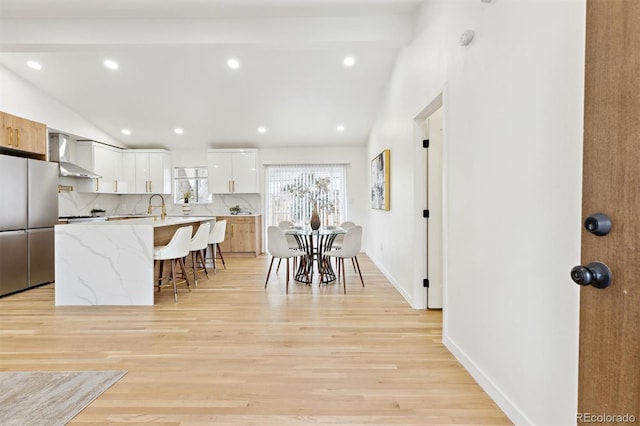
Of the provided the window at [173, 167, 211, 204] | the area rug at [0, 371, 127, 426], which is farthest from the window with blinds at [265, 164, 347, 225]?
the area rug at [0, 371, 127, 426]

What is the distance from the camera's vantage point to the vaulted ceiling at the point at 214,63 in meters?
3.27

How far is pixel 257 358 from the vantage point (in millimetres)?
2275

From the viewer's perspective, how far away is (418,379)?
2.00m

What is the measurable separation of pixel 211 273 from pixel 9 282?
2.43 m

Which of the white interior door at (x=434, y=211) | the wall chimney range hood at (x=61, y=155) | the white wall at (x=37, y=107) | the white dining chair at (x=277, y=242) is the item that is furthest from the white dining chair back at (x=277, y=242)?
the white wall at (x=37, y=107)

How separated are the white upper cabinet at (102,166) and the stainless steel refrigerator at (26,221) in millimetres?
1811

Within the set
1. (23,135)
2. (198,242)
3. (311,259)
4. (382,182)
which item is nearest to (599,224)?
(311,259)

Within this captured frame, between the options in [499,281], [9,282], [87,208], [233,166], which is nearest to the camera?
[499,281]

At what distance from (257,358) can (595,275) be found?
205cm

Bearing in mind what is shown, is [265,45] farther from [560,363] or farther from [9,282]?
[9,282]

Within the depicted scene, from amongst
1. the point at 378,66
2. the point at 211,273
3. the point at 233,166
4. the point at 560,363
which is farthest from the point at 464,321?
the point at 233,166

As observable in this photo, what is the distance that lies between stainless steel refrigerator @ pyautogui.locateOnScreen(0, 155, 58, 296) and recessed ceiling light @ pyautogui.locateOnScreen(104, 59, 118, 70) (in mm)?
1656

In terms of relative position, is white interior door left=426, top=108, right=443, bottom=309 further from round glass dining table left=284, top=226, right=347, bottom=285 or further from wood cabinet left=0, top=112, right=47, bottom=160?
wood cabinet left=0, top=112, right=47, bottom=160

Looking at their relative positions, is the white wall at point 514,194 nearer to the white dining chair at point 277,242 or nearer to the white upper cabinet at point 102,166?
the white dining chair at point 277,242
